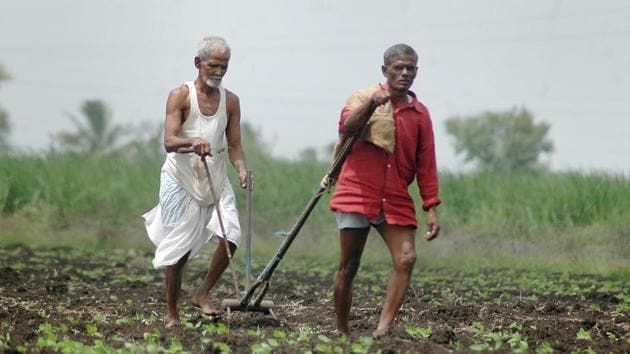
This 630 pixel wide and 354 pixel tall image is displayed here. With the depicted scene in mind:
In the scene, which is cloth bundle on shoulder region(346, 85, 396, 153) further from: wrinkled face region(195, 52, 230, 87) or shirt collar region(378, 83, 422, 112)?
wrinkled face region(195, 52, 230, 87)

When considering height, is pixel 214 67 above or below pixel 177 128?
above

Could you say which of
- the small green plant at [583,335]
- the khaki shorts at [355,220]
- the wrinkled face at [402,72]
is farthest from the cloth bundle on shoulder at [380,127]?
the small green plant at [583,335]

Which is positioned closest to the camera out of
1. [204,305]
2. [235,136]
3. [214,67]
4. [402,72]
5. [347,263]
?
[402,72]

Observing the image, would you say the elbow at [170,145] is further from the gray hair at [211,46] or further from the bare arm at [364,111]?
the bare arm at [364,111]

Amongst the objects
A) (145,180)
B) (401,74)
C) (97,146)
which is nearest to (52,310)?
(401,74)

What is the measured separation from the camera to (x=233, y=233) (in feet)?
32.0

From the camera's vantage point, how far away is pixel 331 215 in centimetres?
2264

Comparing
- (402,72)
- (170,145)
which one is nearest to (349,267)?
(402,72)

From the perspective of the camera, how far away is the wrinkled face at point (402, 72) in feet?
27.0

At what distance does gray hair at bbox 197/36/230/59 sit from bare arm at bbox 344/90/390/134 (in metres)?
1.54

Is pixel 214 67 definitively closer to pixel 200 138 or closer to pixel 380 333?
pixel 200 138

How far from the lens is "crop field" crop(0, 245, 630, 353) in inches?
321

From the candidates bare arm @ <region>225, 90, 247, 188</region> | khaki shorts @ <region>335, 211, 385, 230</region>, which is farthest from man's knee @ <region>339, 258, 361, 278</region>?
bare arm @ <region>225, 90, 247, 188</region>

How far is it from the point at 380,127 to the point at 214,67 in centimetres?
165
